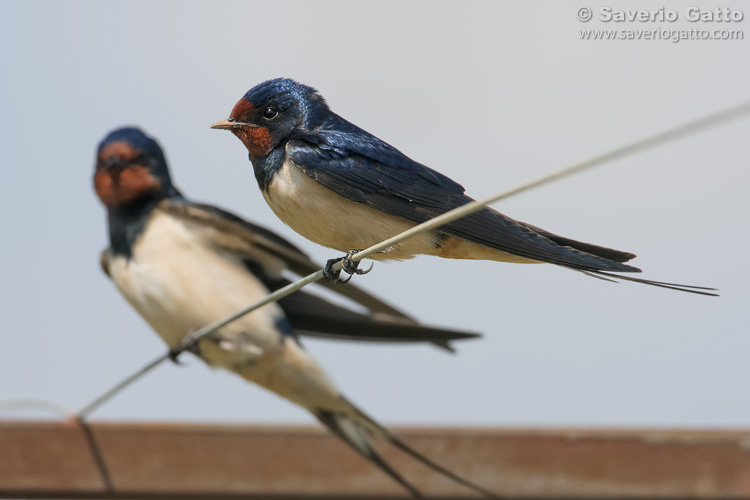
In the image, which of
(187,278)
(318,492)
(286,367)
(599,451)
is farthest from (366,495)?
(187,278)

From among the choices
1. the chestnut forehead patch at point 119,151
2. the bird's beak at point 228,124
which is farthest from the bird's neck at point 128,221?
the bird's beak at point 228,124

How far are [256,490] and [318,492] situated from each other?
14cm

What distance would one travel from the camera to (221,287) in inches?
114

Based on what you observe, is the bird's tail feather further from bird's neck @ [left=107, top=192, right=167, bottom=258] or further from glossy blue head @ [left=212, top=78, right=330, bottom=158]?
glossy blue head @ [left=212, top=78, right=330, bottom=158]

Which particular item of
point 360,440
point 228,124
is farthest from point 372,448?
point 228,124

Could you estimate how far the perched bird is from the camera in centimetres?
284

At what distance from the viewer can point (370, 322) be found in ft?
9.08

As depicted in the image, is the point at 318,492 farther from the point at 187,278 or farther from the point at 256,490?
the point at 187,278

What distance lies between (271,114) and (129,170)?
1.52 metres

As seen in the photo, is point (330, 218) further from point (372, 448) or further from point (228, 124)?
point (372, 448)

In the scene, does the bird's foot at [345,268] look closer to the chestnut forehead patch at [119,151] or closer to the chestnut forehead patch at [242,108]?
the chestnut forehead patch at [242,108]

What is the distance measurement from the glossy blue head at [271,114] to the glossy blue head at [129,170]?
1.44m

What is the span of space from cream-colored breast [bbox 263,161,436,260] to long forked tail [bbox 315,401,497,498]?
2.64 ft

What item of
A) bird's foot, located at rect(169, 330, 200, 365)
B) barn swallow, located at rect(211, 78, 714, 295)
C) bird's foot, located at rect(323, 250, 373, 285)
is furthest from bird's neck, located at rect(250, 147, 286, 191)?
bird's foot, located at rect(169, 330, 200, 365)
